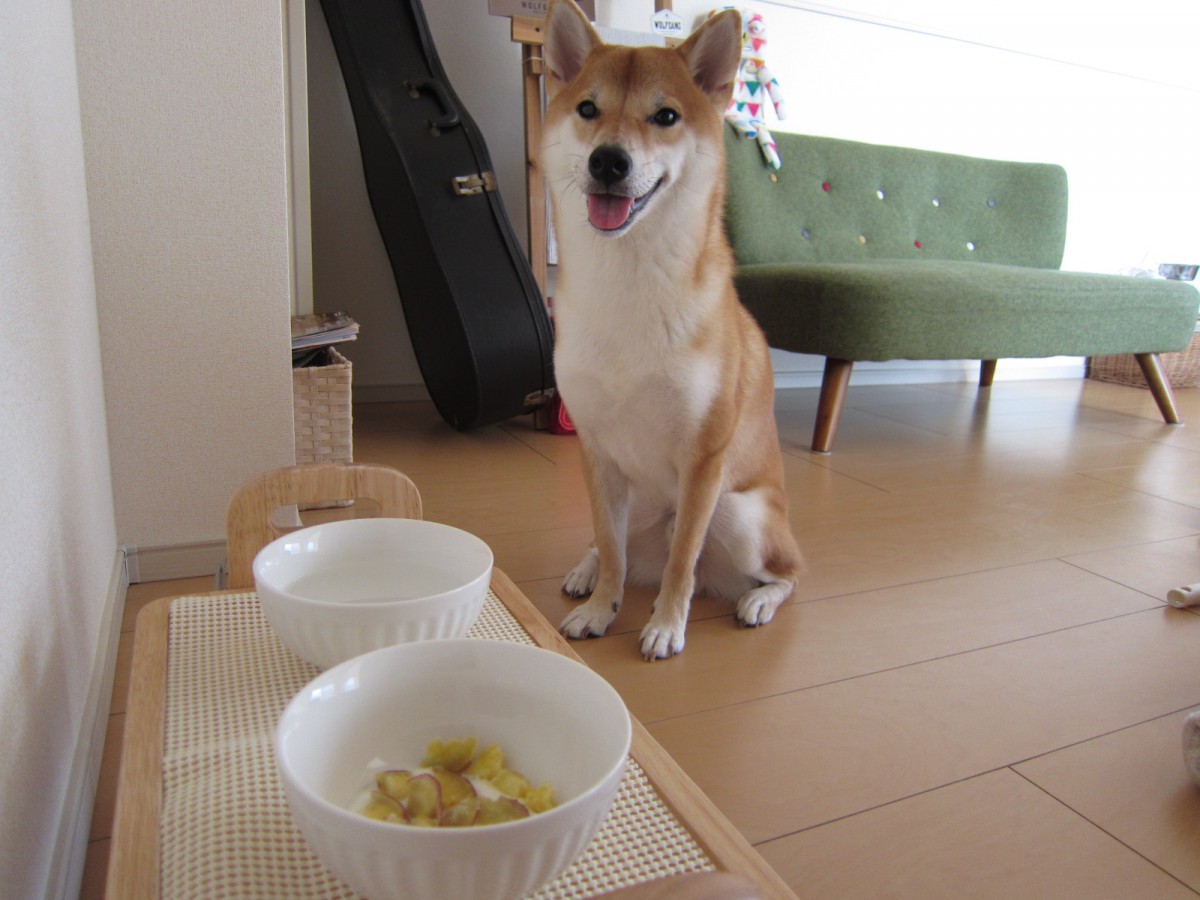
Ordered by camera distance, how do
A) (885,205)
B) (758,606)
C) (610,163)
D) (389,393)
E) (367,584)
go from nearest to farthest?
1. (367,584)
2. (610,163)
3. (758,606)
4. (389,393)
5. (885,205)

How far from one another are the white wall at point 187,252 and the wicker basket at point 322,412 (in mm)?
294

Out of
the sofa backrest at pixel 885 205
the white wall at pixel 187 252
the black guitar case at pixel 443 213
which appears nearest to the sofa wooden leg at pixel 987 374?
the sofa backrest at pixel 885 205

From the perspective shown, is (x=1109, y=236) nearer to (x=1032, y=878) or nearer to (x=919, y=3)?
(x=919, y=3)

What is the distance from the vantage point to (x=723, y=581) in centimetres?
139

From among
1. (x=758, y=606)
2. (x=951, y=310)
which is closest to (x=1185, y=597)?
(x=758, y=606)

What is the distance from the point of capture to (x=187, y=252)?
1240 millimetres

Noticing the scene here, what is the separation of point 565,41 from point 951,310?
154 cm

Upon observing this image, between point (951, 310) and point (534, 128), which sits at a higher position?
point (534, 128)

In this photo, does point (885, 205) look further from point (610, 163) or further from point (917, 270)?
point (610, 163)

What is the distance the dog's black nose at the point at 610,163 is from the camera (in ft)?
3.45

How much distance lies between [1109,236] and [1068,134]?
532mm

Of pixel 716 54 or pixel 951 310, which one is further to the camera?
pixel 951 310

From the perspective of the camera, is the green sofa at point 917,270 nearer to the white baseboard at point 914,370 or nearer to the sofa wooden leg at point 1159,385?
the sofa wooden leg at point 1159,385

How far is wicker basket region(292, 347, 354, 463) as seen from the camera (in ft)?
5.38
